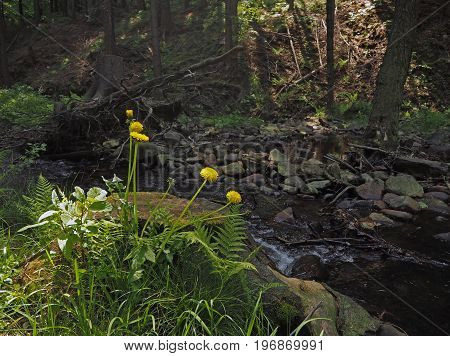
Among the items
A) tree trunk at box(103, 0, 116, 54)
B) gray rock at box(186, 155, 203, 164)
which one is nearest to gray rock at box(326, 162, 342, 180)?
gray rock at box(186, 155, 203, 164)

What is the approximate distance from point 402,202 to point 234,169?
2.92 metres

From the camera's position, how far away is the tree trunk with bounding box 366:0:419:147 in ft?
26.5

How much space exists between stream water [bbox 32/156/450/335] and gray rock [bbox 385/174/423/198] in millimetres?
721

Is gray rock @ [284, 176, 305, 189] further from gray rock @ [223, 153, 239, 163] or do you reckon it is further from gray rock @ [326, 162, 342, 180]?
gray rock @ [223, 153, 239, 163]

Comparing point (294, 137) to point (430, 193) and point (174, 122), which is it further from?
point (430, 193)

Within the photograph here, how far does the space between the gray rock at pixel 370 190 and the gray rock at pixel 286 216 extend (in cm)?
133

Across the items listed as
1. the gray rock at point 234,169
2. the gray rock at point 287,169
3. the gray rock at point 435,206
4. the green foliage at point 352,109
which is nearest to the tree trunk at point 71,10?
the green foliage at point 352,109

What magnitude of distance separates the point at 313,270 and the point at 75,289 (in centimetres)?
241

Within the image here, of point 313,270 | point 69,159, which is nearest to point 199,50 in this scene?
point 69,159

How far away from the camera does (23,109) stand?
12.5 meters

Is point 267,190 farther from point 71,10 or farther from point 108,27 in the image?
point 71,10

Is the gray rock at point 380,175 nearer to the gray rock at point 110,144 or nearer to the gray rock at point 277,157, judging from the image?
the gray rock at point 277,157

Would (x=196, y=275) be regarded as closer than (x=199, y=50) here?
Yes

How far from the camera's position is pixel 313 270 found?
13.0 ft
